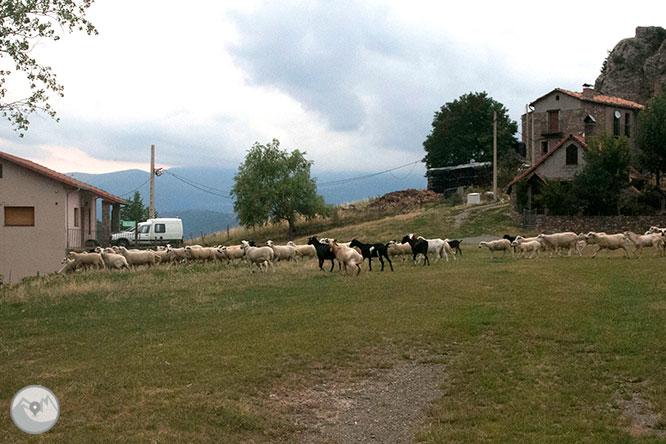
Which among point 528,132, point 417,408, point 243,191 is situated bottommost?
point 417,408

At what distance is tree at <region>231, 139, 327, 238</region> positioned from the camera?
64.2m

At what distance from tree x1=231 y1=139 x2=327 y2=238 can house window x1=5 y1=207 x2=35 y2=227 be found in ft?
96.2

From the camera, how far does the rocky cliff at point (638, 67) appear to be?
67500 millimetres

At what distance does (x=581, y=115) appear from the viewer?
2281 inches

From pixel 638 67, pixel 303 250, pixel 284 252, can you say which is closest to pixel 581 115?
pixel 638 67

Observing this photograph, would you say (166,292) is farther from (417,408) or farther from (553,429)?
(553,429)

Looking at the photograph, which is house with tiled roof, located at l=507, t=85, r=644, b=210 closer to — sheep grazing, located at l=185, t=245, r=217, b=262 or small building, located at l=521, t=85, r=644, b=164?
small building, located at l=521, t=85, r=644, b=164

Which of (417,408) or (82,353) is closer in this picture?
(417,408)

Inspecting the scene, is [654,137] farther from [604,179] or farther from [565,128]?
[565,128]

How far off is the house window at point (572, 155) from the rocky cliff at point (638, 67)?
928 inches

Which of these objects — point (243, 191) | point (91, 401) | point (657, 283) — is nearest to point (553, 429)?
point (91, 401)

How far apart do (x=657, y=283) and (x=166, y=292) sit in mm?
13647

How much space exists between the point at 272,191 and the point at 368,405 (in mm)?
56374

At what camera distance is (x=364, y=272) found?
73.7 feet
